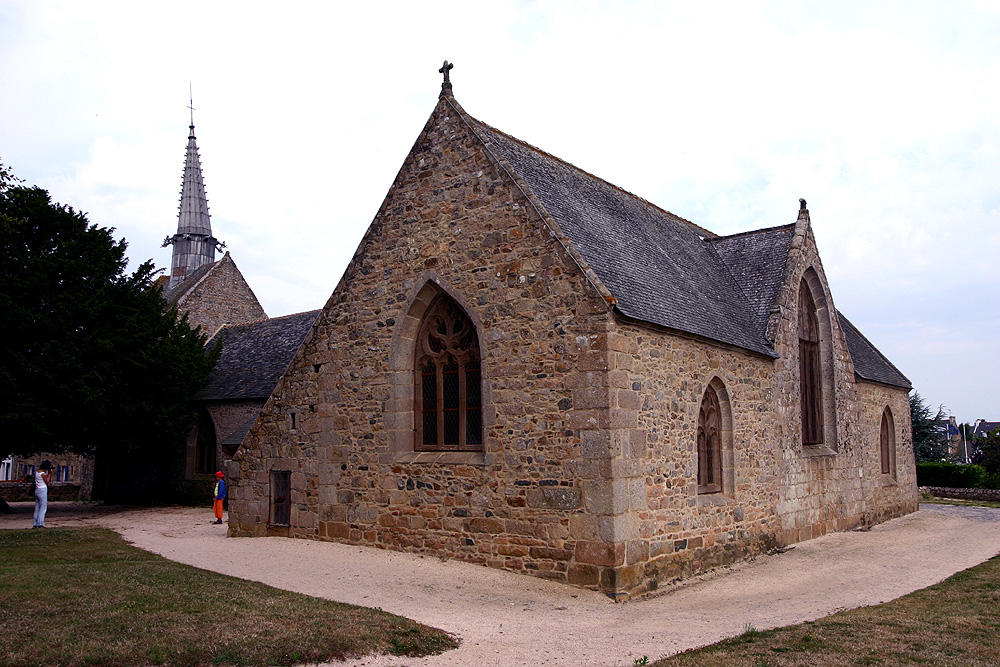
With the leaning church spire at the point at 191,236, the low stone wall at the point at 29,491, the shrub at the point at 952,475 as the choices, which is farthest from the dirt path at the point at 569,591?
the leaning church spire at the point at 191,236

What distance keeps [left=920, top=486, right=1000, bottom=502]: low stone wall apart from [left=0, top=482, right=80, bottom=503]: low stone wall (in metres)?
33.3

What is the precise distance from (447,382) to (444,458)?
1327 mm

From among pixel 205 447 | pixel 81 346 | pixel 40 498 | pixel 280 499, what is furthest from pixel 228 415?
pixel 280 499

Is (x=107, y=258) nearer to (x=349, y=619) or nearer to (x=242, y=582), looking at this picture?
(x=242, y=582)

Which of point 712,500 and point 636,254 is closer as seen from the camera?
point 712,500

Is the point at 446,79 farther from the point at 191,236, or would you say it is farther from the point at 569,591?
the point at 191,236

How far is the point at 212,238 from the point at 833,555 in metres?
39.2

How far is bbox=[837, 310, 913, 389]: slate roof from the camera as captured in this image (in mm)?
20844

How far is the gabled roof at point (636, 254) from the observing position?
1232cm

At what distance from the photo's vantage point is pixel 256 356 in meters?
27.7

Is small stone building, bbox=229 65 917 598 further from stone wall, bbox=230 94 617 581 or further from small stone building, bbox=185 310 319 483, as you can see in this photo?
small stone building, bbox=185 310 319 483

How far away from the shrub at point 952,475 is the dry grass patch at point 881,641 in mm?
23701

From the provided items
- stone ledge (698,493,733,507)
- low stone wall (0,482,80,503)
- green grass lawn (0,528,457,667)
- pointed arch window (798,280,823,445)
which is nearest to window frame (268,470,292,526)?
green grass lawn (0,528,457,667)

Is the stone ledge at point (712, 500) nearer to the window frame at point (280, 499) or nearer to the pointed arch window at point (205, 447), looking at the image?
the window frame at point (280, 499)
